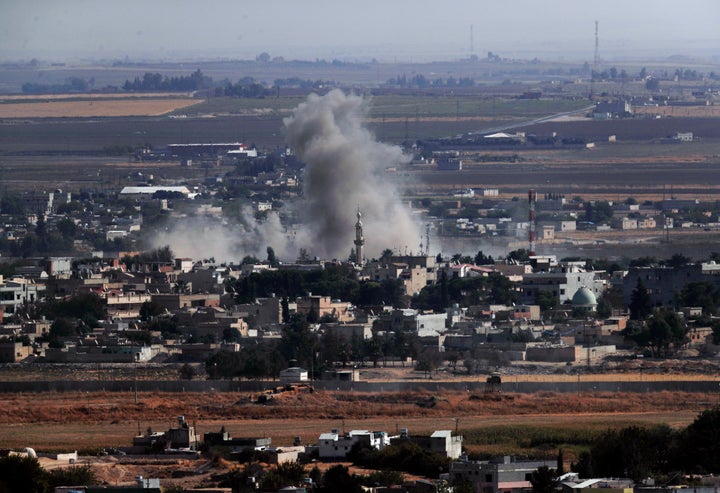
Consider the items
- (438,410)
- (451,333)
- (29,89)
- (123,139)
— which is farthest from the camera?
(29,89)

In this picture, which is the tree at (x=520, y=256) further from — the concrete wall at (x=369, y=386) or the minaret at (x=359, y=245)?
the concrete wall at (x=369, y=386)

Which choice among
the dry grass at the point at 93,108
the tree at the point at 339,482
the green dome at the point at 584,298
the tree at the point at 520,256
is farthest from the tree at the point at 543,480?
the dry grass at the point at 93,108

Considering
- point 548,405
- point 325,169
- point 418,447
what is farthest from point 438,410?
point 325,169

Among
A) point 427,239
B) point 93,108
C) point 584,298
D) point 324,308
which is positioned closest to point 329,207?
point 427,239

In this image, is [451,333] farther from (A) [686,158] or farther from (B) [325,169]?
(A) [686,158]

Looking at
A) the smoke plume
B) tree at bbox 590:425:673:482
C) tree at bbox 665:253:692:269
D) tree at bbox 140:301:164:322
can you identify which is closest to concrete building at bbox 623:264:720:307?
tree at bbox 665:253:692:269

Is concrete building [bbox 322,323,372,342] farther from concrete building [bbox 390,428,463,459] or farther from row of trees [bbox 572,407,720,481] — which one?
row of trees [bbox 572,407,720,481]

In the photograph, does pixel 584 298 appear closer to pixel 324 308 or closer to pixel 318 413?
pixel 324 308
